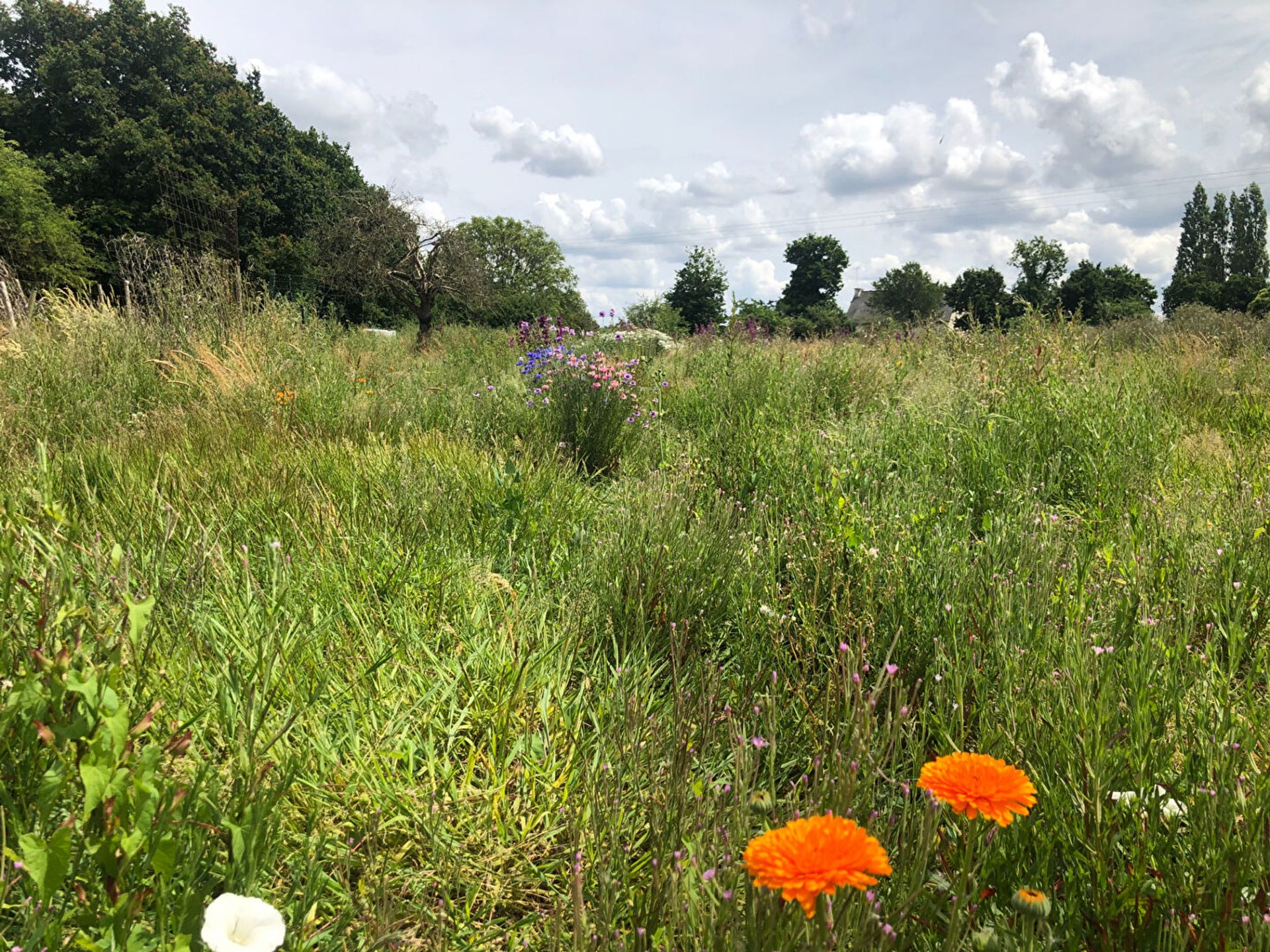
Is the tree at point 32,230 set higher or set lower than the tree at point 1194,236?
lower

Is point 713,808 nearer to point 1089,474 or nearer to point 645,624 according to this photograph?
point 645,624

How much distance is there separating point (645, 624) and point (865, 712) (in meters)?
1.40

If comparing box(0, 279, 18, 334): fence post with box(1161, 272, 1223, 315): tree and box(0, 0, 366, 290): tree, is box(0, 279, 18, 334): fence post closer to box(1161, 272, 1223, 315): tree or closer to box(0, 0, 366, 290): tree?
box(0, 0, 366, 290): tree

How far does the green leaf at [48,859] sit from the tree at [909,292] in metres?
56.0

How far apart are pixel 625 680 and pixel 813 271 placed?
64042mm

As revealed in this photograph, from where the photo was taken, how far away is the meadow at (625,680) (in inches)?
41.5

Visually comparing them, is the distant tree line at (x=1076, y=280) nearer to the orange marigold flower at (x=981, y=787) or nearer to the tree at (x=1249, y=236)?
the tree at (x=1249, y=236)

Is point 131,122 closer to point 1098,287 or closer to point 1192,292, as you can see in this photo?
point 1098,287

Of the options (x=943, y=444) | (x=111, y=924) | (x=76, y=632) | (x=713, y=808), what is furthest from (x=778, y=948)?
(x=943, y=444)

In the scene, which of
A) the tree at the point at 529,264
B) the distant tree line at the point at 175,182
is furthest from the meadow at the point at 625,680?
the tree at the point at 529,264

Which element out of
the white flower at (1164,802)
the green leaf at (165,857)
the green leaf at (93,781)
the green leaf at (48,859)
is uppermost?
the green leaf at (93,781)

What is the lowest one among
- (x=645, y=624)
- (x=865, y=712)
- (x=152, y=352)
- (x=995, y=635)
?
(x=645, y=624)

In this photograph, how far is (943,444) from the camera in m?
3.83

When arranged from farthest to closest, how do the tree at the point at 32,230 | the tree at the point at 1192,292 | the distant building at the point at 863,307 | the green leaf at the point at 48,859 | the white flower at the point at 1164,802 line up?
the distant building at the point at 863,307 → the tree at the point at 1192,292 → the tree at the point at 32,230 → the white flower at the point at 1164,802 → the green leaf at the point at 48,859
